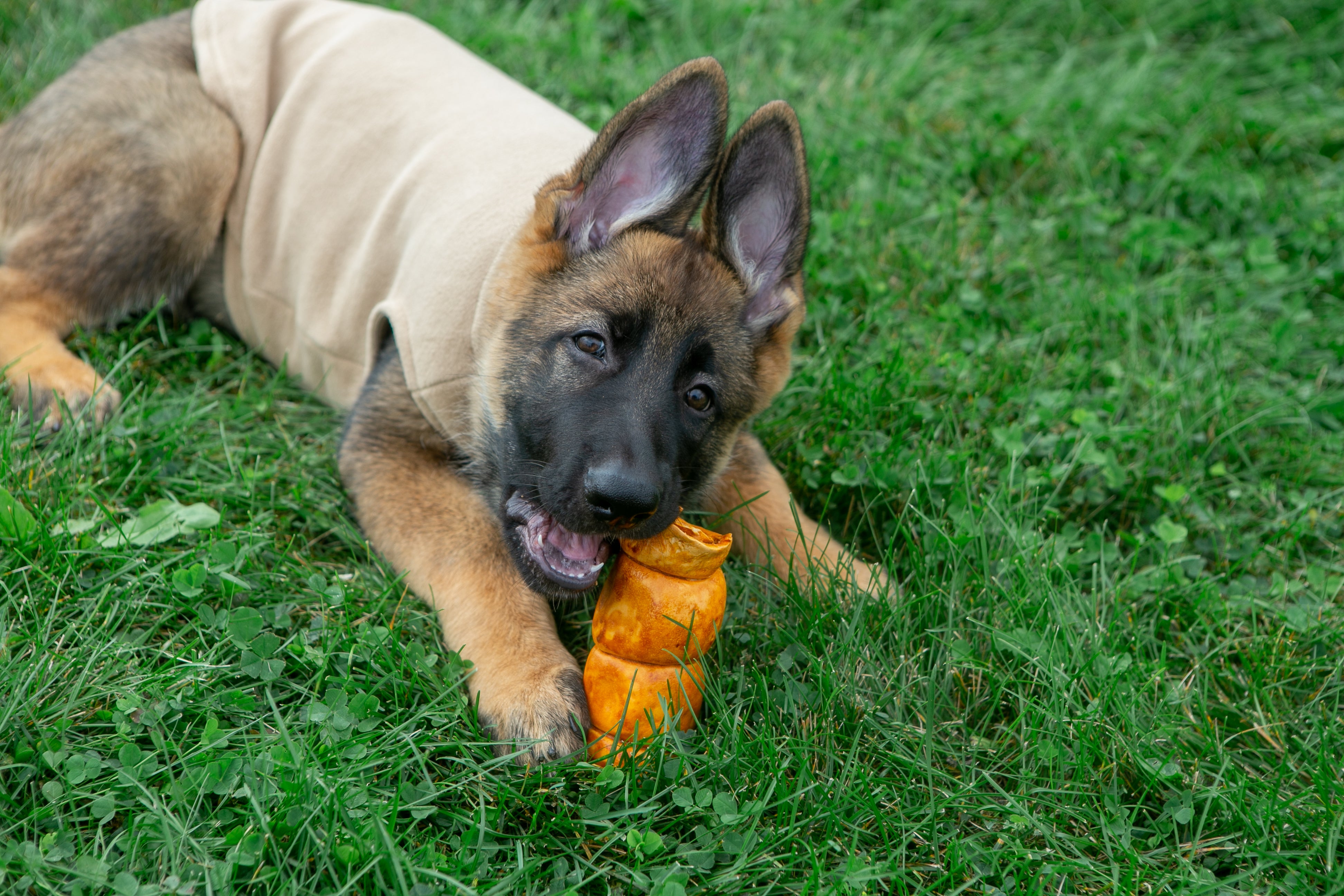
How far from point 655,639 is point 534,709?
1.17ft

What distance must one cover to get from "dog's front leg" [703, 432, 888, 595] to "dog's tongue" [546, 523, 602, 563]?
0.49 m

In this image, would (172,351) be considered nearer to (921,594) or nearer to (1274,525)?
(921,594)

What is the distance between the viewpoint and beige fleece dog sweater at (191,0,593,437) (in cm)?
337

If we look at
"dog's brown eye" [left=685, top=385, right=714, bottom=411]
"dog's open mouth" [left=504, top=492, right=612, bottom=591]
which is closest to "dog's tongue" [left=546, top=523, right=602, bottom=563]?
"dog's open mouth" [left=504, top=492, right=612, bottom=591]

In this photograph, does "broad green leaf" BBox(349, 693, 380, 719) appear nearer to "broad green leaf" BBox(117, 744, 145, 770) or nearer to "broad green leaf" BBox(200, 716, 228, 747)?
"broad green leaf" BBox(200, 716, 228, 747)

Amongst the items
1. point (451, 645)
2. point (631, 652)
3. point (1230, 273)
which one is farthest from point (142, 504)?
point (1230, 273)

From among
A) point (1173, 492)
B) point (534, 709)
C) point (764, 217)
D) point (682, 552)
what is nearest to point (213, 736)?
point (534, 709)

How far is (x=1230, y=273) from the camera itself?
4781mm

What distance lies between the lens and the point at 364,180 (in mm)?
3793

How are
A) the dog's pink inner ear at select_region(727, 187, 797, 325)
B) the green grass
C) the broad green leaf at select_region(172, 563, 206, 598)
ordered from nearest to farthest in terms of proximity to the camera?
the green grass, the broad green leaf at select_region(172, 563, 206, 598), the dog's pink inner ear at select_region(727, 187, 797, 325)

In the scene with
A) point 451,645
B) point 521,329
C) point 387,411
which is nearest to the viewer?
point 451,645

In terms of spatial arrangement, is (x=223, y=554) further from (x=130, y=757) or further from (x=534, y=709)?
(x=534, y=709)

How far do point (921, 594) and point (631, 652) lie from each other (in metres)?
0.93

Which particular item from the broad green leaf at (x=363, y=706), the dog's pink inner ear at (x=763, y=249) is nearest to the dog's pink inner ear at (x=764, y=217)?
the dog's pink inner ear at (x=763, y=249)
